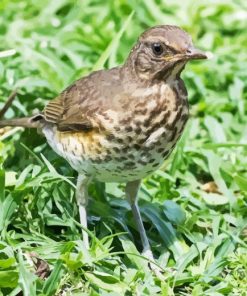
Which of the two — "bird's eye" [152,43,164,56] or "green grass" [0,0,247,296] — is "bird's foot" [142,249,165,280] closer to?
"green grass" [0,0,247,296]

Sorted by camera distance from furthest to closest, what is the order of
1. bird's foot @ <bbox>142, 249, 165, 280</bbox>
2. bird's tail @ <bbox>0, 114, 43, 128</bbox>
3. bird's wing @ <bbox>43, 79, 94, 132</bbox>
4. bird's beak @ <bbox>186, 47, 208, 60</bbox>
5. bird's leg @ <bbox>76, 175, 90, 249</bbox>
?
bird's tail @ <bbox>0, 114, 43, 128</bbox> → bird's leg @ <bbox>76, 175, 90, 249</bbox> → bird's wing @ <bbox>43, 79, 94, 132</bbox> → bird's foot @ <bbox>142, 249, 165, 280</bbox> → bird's beak @ <bbox>186, 47, 208, 60</bbox>

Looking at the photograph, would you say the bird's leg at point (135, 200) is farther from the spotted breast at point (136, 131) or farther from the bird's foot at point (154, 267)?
the spotted breast at point (136, 131)

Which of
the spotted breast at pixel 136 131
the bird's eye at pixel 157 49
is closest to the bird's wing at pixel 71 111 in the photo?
the spotted breast at pixel 136 131

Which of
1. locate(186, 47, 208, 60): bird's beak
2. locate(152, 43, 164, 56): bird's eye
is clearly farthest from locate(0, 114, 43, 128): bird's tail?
locate(186, 47, 208, 60): bird's beak

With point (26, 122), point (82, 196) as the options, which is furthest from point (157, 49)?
point (26, 122)

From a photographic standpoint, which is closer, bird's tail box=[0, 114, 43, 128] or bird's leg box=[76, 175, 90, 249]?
bird's leg box=[76, 175, 90, 249]

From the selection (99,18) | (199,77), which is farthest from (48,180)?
(99,18)

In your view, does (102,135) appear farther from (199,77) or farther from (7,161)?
(199,77)
